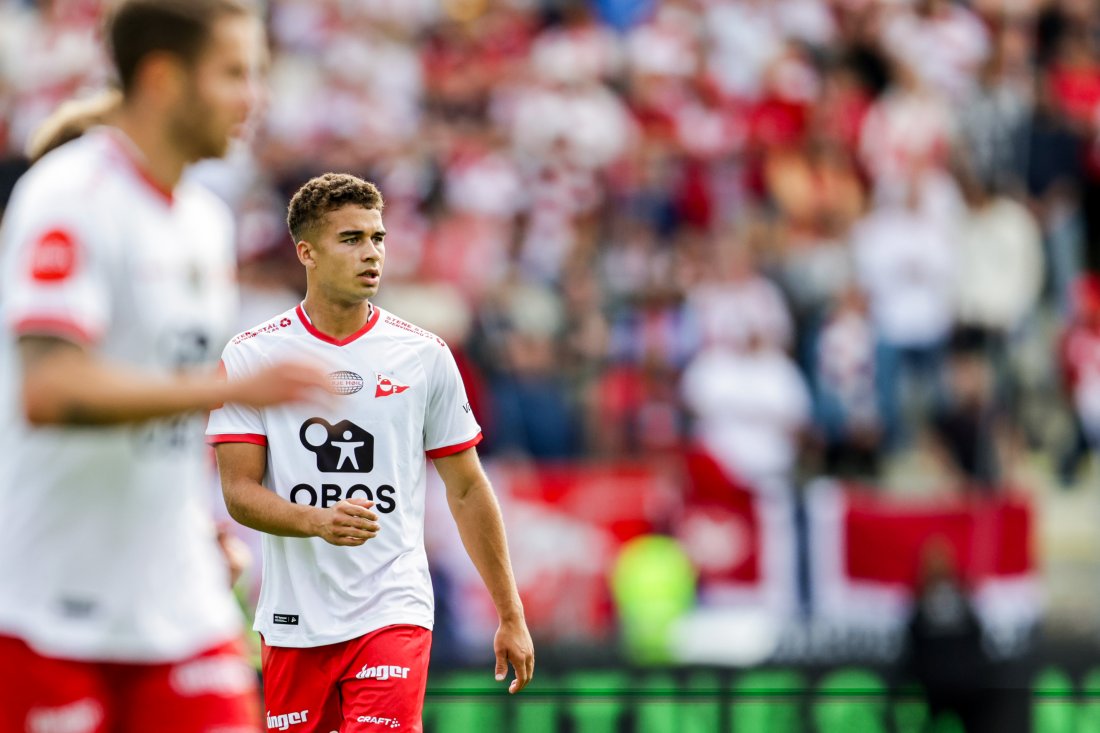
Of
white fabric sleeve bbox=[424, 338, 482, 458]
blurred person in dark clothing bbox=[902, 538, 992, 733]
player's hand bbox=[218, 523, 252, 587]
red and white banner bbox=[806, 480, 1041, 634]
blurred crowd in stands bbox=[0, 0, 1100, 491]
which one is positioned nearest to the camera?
player's hand bbox=[218, 523, 252, 587]

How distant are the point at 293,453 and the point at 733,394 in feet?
28.5

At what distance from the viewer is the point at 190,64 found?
398cm

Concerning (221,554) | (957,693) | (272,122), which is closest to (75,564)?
(221,554)

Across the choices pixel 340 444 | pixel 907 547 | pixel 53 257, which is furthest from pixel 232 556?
pixel 907 547

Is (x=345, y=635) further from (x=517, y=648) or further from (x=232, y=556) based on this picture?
(x=517, y=648)

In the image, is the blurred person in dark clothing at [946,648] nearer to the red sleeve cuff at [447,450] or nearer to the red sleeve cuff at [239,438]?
the red sleeve cuff at [447,450]

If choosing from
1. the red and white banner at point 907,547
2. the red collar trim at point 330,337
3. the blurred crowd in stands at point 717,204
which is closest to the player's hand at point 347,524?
the red collar trim at point 330,337

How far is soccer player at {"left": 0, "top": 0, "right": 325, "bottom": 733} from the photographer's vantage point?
393 cm

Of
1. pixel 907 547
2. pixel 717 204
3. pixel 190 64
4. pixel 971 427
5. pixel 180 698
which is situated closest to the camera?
pixel 190 64

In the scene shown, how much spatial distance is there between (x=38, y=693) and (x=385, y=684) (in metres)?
1.97

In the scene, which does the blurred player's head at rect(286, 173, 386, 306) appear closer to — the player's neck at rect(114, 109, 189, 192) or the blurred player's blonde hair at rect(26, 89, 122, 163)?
the blurred player's blonde hair at rect(26, 89, 122, 163)

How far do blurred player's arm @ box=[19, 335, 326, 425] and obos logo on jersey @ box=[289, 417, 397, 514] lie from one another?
225 cm

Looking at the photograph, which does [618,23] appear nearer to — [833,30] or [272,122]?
[833,30]

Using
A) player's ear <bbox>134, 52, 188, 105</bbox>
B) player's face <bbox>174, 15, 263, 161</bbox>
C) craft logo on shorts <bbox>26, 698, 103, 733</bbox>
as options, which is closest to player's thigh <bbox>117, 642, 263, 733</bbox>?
craft logo on shorts <bbox>26, 698, 103, 733</bbox>
